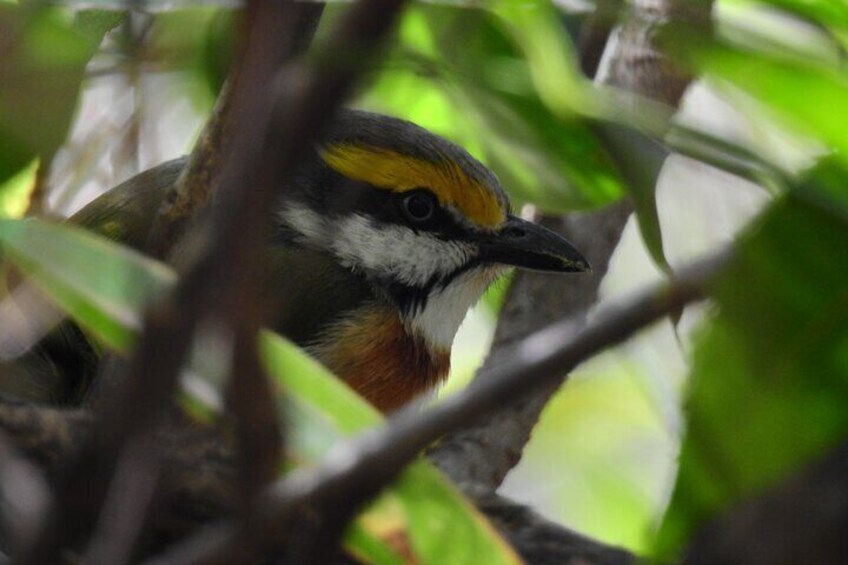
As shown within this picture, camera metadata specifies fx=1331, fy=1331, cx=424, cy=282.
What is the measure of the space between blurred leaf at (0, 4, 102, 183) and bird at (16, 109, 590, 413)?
144cm

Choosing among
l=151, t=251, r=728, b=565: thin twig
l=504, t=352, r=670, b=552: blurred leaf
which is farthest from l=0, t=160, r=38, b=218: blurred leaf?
l=504, t=352, r=670, b=552: blurred leaf

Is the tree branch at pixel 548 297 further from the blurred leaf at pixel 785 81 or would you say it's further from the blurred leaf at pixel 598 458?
the blurred leaf at pixel 785 81

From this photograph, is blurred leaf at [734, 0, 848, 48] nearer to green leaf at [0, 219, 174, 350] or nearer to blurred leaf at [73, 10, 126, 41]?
A: green leaf at [0, 219, 174, 350]

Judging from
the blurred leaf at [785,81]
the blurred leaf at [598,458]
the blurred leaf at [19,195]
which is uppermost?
the blurred leaf at [785,81]

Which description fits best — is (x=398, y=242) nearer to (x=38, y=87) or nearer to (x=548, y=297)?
(x=548, y=297)

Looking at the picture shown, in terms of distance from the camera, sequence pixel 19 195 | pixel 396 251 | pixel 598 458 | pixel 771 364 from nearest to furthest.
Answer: pixel 771 364 < pixel 19 195 < pixel 396 251 < pixel 598 458

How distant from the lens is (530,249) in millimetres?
3248

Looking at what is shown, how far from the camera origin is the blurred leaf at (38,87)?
1.58m

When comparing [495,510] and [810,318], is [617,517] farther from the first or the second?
[810,318]

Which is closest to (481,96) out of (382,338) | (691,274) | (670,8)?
(670,8)

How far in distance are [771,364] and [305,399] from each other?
0.43m

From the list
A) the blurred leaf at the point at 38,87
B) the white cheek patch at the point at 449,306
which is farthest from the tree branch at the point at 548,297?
the blurred leaf at the point at 38,87

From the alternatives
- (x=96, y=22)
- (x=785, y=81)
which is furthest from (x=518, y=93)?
(x=96, y=22)

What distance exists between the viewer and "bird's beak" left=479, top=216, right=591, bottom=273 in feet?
10.4
